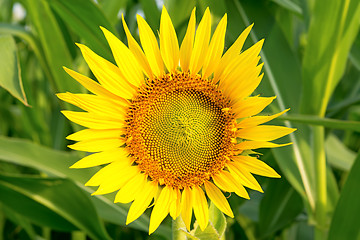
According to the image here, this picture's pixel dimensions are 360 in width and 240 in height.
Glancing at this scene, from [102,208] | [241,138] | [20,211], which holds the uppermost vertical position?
[241,138]

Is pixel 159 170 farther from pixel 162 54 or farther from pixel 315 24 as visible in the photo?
pixel 315 24

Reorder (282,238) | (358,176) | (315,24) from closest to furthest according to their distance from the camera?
(358,176), (315,24), (282,238)

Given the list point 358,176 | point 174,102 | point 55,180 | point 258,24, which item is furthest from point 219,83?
point 258,24

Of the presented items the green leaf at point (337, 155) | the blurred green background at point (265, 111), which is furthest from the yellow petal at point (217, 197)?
the green leaf at point (337, 155)

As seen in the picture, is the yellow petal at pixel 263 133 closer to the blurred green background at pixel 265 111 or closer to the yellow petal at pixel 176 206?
the yellow petal at pixel 176 206

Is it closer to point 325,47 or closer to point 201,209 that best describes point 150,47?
point 201,209

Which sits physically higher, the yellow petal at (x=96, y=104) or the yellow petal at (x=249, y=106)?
the yellow petal at (x=249, y=106)

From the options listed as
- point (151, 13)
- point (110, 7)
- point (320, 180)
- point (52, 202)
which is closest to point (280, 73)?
point (320, 180)
